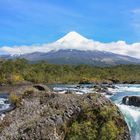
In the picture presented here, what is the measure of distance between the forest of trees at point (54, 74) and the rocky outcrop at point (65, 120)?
A: 302ft

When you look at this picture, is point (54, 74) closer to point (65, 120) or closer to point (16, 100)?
point (16, 100)

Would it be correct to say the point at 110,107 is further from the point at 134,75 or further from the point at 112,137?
the point at 134,75

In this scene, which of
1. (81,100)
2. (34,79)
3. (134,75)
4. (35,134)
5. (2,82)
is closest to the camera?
(35,134)

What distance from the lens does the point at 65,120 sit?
1625 centimetres

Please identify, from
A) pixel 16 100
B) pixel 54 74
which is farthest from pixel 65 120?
pixel 54 74

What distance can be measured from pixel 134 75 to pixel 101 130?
418ft

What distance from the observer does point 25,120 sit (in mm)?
16266

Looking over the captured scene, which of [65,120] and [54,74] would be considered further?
[54,74]

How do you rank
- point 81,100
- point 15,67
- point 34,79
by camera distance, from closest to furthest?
point 81,100 → point 34,79 → point 15,67

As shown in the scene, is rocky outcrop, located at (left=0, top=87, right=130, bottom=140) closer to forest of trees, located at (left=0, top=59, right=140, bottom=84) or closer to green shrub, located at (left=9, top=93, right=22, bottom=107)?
green shrub, located at (left=9, top=93, right=22, bottom=107)

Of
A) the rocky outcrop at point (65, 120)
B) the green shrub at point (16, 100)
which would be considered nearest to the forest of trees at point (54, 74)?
the green shrub at point (16, 100)

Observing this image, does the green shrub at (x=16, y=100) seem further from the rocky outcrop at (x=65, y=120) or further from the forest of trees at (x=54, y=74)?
the forest of trees at (x=54, y=74)

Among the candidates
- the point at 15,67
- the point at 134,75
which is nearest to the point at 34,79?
the point at 15,67

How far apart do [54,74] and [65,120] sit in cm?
11836
